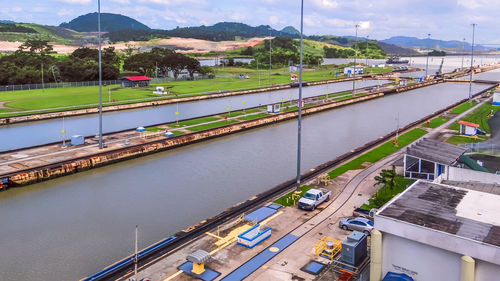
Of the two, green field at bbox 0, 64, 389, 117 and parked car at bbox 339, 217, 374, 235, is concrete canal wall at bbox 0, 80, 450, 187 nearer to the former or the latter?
parked car at bbox 339, 217, 374, 235

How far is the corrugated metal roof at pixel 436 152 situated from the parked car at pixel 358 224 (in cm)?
864

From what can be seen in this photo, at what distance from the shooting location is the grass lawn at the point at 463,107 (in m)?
63.7

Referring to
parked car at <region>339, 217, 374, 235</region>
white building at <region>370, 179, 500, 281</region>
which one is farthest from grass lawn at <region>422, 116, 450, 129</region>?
white building at <region>370, 179, 500, 281</region>

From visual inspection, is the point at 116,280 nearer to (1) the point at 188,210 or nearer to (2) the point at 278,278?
(2) the point at 278,278

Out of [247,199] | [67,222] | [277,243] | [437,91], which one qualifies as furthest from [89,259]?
[437,91]

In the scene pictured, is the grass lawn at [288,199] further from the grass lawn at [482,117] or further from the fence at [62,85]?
the fence at [62,85]

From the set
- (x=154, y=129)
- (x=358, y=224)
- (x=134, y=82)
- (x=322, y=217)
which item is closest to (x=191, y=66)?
(x=134, y=82)

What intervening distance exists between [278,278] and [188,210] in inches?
402

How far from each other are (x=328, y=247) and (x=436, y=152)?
13.3 m

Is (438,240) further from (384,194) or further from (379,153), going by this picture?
(379,153)

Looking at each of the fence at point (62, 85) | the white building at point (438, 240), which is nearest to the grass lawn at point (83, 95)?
the fence at point (62, 85)

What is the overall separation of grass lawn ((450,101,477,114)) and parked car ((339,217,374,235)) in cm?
4942

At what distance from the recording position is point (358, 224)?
68.4 ft

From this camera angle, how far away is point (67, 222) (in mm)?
24094
